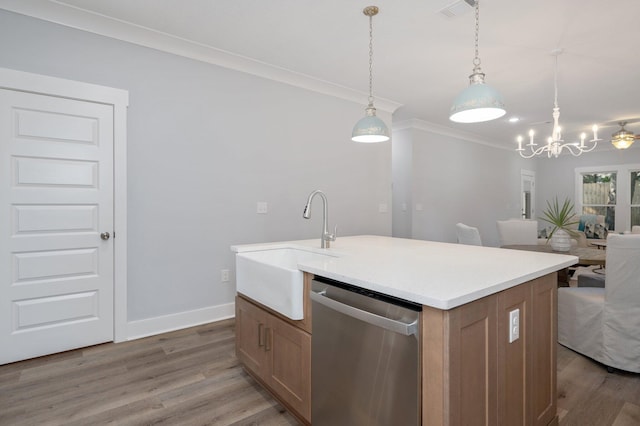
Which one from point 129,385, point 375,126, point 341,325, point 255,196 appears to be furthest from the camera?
point 255,196

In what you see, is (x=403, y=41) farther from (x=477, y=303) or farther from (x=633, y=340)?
(x=633, y=340)

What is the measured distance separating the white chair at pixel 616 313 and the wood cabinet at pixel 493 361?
97 centimetres

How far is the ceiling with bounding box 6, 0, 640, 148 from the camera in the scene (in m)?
2.50

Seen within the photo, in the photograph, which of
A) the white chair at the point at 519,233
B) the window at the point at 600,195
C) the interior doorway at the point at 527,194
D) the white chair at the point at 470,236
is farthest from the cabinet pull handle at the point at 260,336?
the window at the point at 600,195

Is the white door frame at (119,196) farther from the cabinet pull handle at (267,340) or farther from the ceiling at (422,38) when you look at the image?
the cabinet pull handle at (267,340)

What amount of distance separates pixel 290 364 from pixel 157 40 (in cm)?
285

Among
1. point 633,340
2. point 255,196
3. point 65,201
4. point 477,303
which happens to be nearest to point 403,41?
point 255,196

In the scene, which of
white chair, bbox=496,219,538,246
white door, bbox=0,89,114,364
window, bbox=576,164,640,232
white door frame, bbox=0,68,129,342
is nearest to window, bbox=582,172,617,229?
window, bbox=576,164,640,232

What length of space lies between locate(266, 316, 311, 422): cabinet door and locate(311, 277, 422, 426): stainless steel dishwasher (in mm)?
61

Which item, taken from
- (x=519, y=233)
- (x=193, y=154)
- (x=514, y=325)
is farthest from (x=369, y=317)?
(x=519, y=233)

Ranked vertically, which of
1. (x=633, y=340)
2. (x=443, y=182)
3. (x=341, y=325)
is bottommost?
(x=633, y=340)

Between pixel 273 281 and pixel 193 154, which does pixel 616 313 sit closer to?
pixel 273 281

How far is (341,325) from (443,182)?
5338mm

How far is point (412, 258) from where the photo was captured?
181 centimetres
